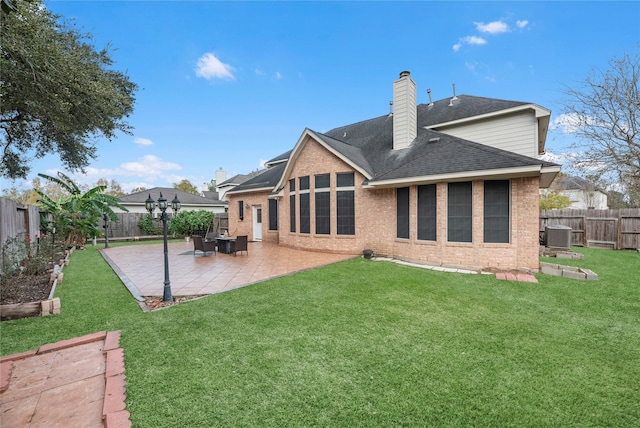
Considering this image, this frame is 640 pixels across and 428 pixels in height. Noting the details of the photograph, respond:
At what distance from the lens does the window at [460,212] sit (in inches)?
354

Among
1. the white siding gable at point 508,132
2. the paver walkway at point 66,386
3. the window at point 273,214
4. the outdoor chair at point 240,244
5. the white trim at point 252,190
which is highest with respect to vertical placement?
the white siding gable at point 508,132

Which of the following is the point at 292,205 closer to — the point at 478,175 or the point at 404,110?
the point at 404,110

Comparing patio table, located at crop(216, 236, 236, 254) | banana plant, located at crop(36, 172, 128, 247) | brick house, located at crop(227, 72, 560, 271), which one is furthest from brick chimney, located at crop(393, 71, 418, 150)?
banana plant, located at crop(36, 172, 128, 247)

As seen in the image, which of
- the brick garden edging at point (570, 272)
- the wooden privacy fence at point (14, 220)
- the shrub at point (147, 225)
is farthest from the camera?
the shrub at point (147, 225)

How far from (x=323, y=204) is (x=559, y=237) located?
34.0 feet

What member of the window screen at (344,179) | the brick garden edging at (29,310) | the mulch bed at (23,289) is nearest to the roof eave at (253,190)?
the window screen at (344,179)

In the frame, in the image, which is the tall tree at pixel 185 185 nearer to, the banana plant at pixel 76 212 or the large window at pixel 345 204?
the banana plant at pixel 76 212

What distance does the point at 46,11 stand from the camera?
24.6 ft

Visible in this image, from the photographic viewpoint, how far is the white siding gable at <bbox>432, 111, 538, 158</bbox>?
11675 millimetres

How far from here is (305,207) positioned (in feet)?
44.1

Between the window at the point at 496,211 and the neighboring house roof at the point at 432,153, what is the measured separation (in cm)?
47

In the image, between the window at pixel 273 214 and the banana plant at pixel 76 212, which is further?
the window at pixel 273 214

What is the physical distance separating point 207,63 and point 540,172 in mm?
16519

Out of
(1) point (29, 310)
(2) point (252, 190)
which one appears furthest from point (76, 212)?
(1) point (29, 310)
